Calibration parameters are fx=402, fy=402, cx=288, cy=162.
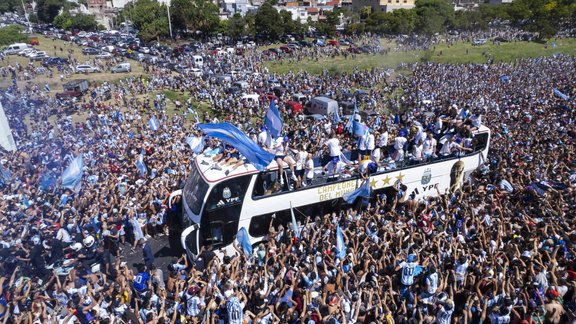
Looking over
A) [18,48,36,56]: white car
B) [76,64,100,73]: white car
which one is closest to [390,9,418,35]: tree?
[76,64,100,73]: white car

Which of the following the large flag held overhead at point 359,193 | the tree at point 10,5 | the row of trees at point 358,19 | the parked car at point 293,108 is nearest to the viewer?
the large flag held overhead at point 359,193

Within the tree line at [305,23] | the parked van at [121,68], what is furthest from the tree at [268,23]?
the parked van at [121,68]

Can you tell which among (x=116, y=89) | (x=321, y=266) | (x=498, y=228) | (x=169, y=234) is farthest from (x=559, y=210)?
(x=116, y=89)

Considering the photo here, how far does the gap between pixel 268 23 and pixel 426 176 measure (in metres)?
54.6

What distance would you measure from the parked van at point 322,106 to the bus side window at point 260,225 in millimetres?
16537

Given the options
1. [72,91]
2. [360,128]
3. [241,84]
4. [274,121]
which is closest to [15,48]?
[72,91]

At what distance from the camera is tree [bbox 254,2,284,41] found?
202ft

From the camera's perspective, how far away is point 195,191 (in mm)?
9703

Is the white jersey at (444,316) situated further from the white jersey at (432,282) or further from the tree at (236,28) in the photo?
the tree at (236,28)

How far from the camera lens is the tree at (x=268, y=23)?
61.5 metres

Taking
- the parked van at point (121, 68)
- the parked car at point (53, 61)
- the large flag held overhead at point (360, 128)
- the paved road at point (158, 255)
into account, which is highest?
the large flag held overhead at point (360, 128)

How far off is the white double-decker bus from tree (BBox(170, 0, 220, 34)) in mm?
56166

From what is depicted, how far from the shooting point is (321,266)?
28.0 feet

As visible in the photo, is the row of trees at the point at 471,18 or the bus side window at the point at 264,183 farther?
the row of trees at the point at 471,18
